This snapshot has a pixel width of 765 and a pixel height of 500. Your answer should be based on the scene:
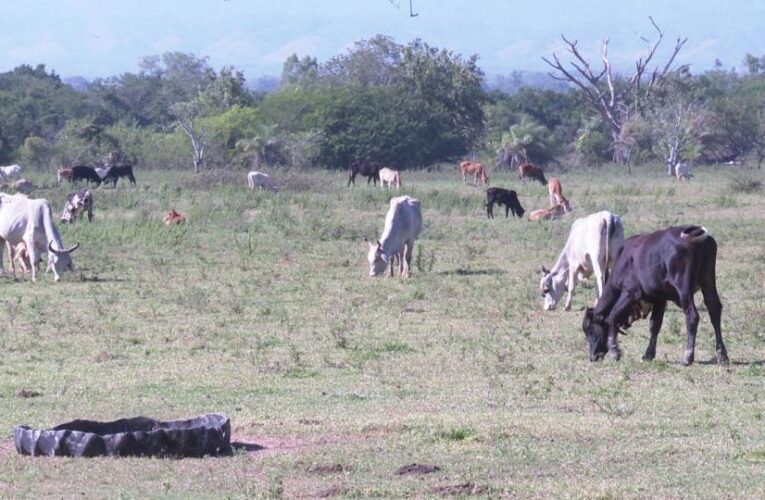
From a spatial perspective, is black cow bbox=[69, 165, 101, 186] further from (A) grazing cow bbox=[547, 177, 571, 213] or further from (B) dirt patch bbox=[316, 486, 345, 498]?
(B) dirt patch bbox=[316, 486, 345, 498]

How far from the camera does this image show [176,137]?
59.3m

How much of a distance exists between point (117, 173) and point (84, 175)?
55.4 inches

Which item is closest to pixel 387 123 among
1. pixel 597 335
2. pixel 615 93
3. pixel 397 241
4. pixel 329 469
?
pixel 615 93

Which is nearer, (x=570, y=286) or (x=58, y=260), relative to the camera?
(x=570, y=286)

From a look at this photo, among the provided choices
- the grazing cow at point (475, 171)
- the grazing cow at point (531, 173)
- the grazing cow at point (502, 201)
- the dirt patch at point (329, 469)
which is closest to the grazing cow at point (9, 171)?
the grazing cow at point (475, 171)

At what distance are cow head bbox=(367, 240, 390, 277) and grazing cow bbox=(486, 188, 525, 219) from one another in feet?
40.4

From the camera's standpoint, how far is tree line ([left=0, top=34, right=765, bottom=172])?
189 ft

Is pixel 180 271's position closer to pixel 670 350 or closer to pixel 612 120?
pixel 670 350

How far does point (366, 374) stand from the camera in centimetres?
1256

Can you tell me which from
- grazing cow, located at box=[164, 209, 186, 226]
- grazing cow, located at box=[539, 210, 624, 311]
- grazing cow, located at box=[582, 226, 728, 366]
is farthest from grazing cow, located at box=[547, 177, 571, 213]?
grazing cow, located at box=[582, 226, 728, 366]

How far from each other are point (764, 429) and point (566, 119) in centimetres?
7183

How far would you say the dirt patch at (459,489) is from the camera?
761 centimetres

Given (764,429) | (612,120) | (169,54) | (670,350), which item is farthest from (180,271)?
(169,54)

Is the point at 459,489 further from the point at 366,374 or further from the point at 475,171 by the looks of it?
the point at 475,171
